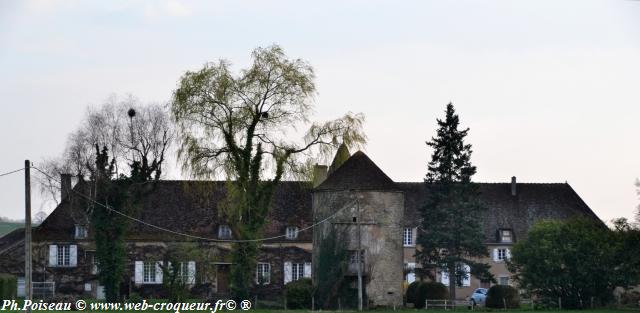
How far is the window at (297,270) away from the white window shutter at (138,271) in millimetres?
9004

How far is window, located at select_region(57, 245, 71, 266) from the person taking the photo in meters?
68.9

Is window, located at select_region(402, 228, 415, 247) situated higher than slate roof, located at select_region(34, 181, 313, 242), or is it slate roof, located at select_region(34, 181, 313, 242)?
slate roof, located at select_region(34, 181, 313, 242)

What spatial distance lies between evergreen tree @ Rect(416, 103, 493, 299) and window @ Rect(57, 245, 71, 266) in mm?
20959

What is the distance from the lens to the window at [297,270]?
227 feet

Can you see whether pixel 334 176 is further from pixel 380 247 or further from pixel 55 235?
pixel 55 235

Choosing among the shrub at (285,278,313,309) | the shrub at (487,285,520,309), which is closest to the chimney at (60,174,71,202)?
the shrub at (285,278,313,309)

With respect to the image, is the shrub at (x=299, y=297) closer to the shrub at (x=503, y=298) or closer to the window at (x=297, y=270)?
the shrub at (x=503, y=298)

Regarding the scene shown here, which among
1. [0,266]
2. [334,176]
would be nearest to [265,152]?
[334,176]

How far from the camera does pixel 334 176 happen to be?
187 feet

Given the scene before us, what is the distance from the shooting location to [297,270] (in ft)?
227

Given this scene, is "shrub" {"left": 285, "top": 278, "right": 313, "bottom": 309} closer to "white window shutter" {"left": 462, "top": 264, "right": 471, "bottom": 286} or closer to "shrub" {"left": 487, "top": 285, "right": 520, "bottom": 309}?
"shrub" {"left": 487, "top": 285, "right": 520, "bottom": 309}

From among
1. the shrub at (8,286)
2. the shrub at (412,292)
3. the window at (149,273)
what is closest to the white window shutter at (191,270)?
the window at (149,273)

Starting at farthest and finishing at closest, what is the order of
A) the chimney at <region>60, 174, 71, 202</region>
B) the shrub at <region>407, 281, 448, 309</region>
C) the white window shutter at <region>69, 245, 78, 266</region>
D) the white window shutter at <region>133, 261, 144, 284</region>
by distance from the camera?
the white window shutter at <region>69, 245, 78, 266</region> < the white window shutter at <region>133, 261, 144, 284</region> < the chimney at <region>60, 174, 71, 202</region> < the shrub at <region>407, 281, 448, 309</region>

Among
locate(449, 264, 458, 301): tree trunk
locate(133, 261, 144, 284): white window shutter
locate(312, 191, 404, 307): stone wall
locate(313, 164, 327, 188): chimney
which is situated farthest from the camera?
locate(133, 261, 144, 284): white window shutter
